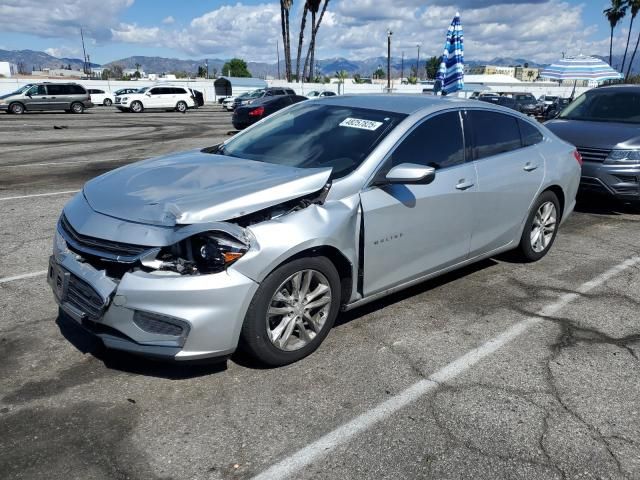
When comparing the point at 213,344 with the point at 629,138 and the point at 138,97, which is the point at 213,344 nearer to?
the point at 629,138

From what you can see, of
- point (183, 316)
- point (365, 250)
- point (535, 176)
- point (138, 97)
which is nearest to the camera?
point (183, 316)

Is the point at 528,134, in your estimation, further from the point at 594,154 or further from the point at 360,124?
the point at 594,154

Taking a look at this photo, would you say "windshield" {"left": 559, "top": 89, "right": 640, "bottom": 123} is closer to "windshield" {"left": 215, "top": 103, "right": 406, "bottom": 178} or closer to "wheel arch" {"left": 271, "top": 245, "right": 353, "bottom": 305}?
"windshield" {"left": 215, "top": 103, "right": 406, "bottom": 178}

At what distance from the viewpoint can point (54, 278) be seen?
3443 millimetres

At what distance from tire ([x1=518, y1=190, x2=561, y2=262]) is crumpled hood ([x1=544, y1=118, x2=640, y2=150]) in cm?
236

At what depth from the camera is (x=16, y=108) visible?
1196 inches

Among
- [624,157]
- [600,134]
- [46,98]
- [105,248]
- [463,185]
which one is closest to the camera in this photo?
[105,248]

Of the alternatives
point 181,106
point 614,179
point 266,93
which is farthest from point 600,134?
point 181,106

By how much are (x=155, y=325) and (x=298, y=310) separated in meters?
0.87

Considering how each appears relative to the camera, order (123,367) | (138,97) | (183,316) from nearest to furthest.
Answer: (183,316)
(123,367)
(138,97)

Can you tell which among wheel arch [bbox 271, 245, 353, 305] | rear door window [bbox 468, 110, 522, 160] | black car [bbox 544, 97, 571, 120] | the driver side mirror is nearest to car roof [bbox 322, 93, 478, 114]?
rear door window [bbox 468, 110, 522, 160]

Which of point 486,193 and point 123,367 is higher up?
point 486,193

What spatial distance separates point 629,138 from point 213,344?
21.8ft

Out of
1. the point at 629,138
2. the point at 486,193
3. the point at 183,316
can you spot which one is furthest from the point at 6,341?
the point at 629,138
